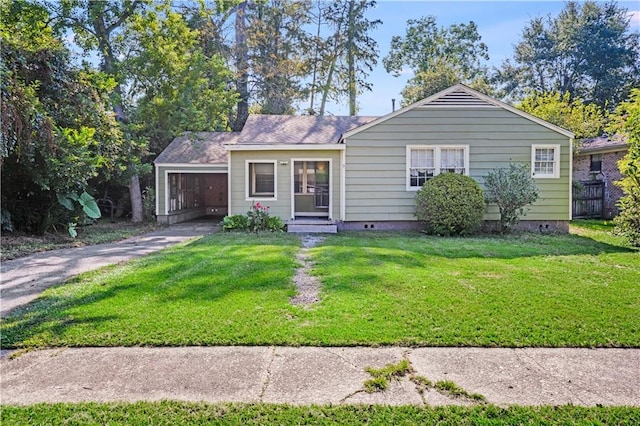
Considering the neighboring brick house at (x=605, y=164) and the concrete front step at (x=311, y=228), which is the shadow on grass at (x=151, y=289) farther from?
the neighboring brick house at (x=605, y=164)

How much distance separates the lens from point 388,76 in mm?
30047

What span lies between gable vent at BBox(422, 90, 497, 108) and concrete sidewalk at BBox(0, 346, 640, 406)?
9781 mm

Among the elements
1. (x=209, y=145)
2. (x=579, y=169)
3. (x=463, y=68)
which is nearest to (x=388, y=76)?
(x=463, y=68)

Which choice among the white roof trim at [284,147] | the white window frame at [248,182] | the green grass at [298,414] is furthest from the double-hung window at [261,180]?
the green grass at [298,414]

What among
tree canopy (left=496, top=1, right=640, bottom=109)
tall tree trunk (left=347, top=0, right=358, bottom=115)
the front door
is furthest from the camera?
tree canopy (left=496, top=1, right=640, bottom=109)

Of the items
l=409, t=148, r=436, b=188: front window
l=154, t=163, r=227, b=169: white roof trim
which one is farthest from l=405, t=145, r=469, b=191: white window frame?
l=154, t=163, r=227, b=169: white roof trim

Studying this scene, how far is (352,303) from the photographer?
4.84 metres

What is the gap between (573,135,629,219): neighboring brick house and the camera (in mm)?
17375

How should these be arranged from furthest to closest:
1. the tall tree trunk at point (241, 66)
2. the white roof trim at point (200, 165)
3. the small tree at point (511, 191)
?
Result: 1. the tall tree trunk at point (241, 66)
2. the white roof trim at point (200, 165)
3. the small tree at point (511, 191)

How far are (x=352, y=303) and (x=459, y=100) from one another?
9.42m

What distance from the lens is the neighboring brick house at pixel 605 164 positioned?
17.4 metres

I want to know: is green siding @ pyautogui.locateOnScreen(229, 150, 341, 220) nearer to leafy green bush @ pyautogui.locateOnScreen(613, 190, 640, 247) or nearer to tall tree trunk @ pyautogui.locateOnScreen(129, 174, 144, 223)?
tall tree trunk @ pyautogui.locateOnScreen(129, 174, 144, 223)

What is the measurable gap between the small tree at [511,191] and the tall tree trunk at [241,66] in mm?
16369

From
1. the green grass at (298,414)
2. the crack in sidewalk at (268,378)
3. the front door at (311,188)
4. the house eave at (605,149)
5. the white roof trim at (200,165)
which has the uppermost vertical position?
the house eave at (605,149)
